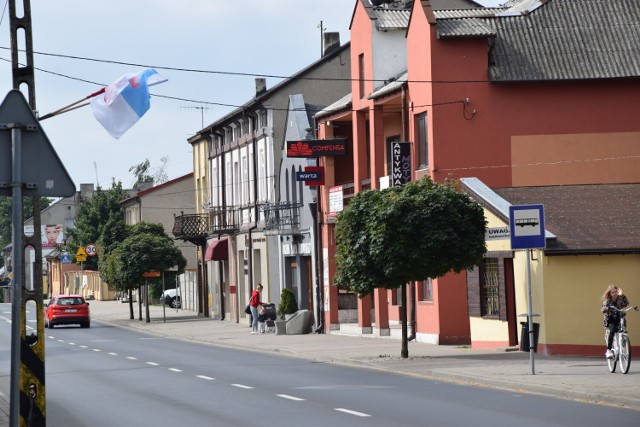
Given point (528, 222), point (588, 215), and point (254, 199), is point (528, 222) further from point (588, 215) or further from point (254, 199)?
point (254, 199)

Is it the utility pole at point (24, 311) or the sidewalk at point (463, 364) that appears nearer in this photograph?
the utility pole at point (24, 311)

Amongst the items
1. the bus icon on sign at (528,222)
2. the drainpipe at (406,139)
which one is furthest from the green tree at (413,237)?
the drainpipe at (406,139)

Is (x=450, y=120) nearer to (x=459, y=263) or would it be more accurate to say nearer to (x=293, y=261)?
(x=459, y=263)

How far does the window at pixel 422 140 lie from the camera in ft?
111

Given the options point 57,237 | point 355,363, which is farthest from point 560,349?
point 57,237

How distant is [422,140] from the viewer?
34312 mm

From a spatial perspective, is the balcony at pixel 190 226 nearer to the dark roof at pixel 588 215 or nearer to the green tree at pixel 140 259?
the green tree at pixel 140 259

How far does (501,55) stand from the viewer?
3328cm

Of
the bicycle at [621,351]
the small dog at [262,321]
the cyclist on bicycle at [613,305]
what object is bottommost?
the small dog at [262,321]

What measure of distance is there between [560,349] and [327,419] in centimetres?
1125

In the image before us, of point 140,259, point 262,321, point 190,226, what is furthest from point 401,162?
point 190,226

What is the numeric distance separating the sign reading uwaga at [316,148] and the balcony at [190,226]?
21043 mm

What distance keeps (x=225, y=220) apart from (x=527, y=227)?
36.4 m

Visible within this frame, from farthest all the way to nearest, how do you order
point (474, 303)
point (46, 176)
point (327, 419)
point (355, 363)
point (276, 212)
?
1. point (276, 212)
2. point (474, 303)
3. point (355, 363)
4. point (327, 419)
5. point (46, 176)
